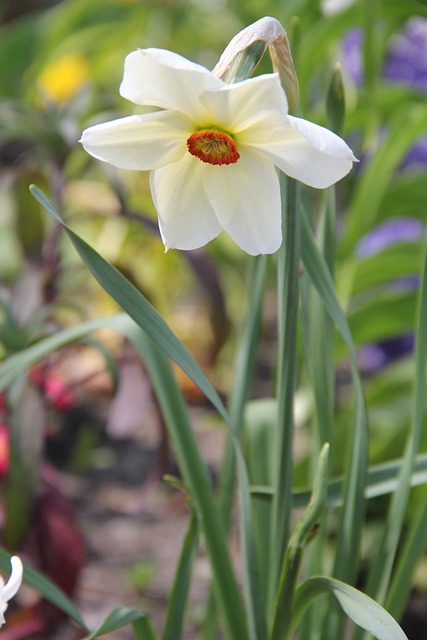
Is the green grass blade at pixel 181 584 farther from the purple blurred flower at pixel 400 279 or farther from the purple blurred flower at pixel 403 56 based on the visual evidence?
the purple blurred flower at pixel 403 56

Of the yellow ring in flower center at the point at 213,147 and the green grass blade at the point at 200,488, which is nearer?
the yellow ring in flower center at the point at 213,147

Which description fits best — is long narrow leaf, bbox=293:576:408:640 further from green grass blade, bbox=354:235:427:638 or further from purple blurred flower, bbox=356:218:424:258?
purple blurred flower, bbox=356:218:424:258

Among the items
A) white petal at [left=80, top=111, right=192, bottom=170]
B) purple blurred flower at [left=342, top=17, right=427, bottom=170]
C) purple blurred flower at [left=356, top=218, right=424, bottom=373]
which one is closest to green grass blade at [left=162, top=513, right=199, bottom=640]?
white petal at [left=80, top=111, right=192, bottom=170]

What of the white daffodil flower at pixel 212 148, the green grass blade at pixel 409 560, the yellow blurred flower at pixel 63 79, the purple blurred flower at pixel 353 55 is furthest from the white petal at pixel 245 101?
the yellow blurred flower at pixel 63 79

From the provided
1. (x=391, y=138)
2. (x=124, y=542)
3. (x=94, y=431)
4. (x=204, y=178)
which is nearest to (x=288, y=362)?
(x=204, y=178)

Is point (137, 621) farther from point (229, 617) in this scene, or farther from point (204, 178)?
point (204, 178)

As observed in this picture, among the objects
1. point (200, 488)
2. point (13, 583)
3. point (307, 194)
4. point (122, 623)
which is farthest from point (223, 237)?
point (13, 583)
